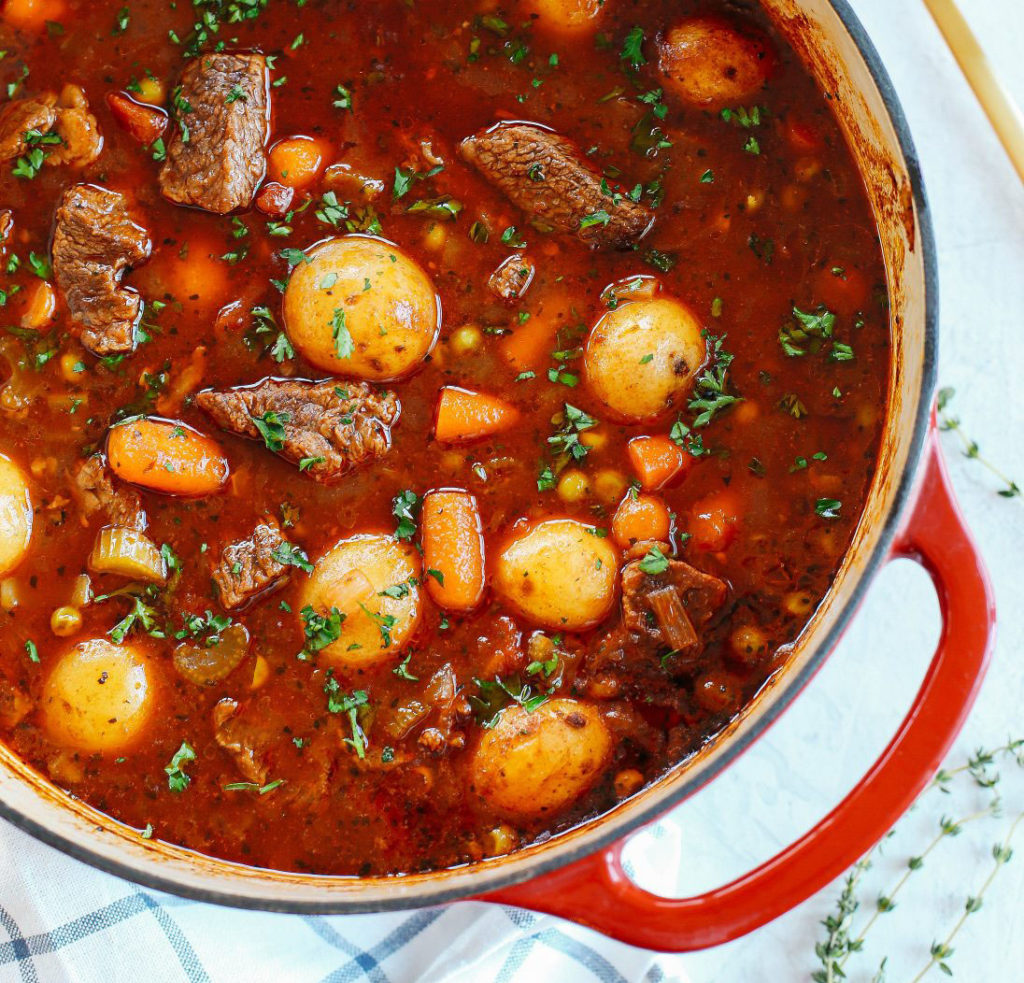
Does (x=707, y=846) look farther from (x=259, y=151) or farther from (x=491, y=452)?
(x=259, y=151)

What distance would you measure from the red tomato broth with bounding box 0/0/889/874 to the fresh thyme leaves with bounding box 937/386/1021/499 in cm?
49

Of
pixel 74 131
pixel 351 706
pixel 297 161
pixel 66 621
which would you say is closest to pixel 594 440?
pixel 351 706

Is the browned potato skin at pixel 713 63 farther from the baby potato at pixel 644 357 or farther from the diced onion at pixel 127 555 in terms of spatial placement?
the diced onion at pixel 127 555

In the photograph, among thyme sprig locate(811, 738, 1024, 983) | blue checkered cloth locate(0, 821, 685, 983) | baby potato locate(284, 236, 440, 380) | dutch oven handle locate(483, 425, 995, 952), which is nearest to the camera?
dutch oven handle locate(483, 425, 995, 952)

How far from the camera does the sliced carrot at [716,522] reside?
2.71 metres

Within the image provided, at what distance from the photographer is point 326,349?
8.70 feet

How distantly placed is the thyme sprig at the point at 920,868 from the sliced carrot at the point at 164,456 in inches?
82.9

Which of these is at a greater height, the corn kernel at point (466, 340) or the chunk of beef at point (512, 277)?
the chunk of beef at point (512, 277)

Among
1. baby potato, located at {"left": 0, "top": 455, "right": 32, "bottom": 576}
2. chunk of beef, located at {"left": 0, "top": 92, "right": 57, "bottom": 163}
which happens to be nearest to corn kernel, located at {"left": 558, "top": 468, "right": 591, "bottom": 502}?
baby potato, located at {"left": 0, "top": 455, "right": 32, "bottom": 576}

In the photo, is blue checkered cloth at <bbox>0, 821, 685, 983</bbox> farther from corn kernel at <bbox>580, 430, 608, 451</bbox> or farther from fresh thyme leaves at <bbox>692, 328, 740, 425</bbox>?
fresh thyme leaves at <bbox>692, 328, 740, 425</bbox>

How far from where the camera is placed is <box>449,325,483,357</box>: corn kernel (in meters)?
2.71

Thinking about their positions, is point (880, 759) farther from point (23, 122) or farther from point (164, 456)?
point (23, 122)

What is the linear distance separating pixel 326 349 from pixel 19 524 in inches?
36.0

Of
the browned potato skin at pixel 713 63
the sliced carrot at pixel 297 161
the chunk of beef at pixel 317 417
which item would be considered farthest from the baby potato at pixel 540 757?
the browned potato skin at pixel 713 63
